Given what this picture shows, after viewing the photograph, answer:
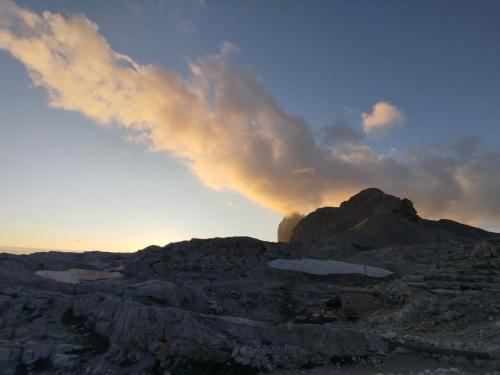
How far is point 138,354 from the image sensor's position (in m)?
14.5

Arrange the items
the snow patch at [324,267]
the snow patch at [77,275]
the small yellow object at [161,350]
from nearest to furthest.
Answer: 1. the small yellow object at [161,350]
2. the snow patch at [77,275]
3. the snow patch at [324,267]

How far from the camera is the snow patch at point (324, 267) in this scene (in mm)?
35750

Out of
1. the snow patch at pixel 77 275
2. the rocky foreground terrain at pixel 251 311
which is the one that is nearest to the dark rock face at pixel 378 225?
the rocky foreground terrain at pixel 251 311

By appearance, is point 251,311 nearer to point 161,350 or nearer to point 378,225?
point 161,350

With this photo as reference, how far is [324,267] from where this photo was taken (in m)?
36.8

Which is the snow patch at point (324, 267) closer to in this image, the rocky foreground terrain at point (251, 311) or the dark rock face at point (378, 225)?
the rocky foreground terrain at point (251, 311)

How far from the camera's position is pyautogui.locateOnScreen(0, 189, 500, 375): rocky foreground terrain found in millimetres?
14391

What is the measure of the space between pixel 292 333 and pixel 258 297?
1083cm

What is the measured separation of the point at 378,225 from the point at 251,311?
227 feet

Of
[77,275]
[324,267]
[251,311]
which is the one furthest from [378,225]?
[77,275]

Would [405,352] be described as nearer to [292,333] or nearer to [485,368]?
[485,368]

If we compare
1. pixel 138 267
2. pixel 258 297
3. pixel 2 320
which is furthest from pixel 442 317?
pixel 138 267

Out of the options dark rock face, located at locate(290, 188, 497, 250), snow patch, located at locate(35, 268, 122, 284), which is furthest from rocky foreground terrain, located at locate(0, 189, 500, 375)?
dark rock face, located at locate(290, 188, 497, 250)

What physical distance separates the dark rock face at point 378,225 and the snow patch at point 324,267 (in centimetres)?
3336
